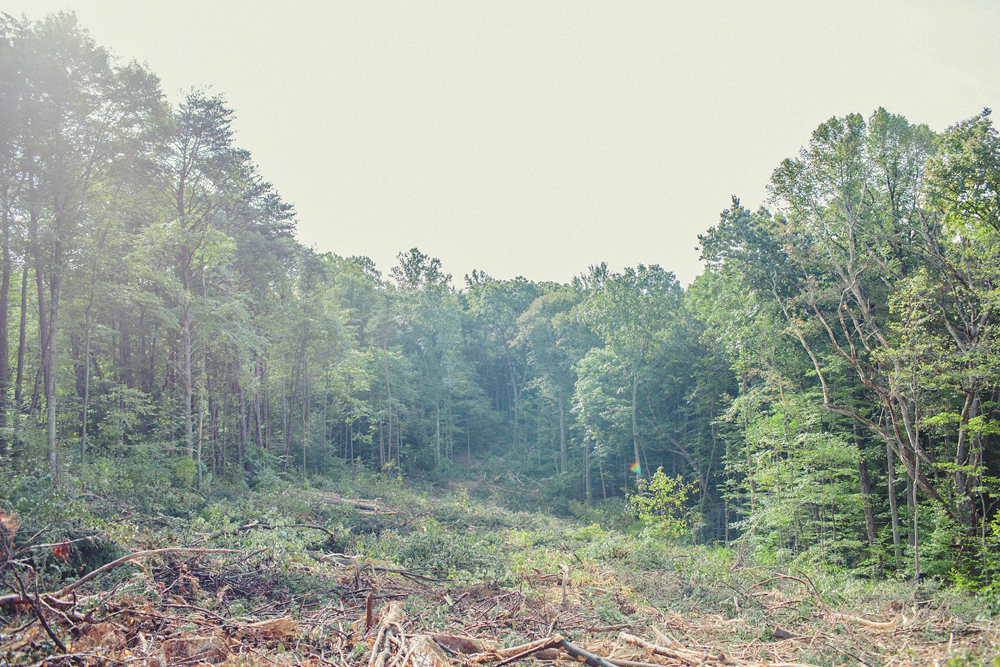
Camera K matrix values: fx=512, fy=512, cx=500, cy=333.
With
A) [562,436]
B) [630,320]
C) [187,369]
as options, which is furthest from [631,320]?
[187,369]

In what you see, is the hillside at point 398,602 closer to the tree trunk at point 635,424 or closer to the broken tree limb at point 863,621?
the broken tree limb at point 863,621


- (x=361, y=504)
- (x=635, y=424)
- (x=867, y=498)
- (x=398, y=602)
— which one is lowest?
(x=361, y=504)

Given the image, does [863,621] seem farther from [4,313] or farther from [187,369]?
[4,313]

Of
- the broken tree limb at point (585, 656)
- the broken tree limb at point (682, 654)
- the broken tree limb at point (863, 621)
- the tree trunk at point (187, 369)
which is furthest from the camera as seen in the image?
the tree trunk at point (187, 369)

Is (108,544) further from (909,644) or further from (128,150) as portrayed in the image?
(128,150)

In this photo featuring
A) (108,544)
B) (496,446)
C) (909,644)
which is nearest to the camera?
(909,644)

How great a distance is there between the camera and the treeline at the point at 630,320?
11009mm

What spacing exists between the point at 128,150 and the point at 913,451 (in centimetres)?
2145

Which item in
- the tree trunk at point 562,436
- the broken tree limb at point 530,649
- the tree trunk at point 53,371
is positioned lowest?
the tree trunk at point 562,436

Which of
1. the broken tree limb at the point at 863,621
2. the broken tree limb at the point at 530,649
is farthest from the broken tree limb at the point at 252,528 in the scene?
the broken tree limb at the point at 863,621

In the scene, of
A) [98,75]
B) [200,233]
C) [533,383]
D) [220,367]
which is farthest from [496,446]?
[98,75]

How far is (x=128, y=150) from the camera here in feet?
47.7

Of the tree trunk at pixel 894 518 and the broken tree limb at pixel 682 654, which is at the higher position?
the broken tree limb at pixel 682 654

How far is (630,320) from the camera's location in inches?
1019
